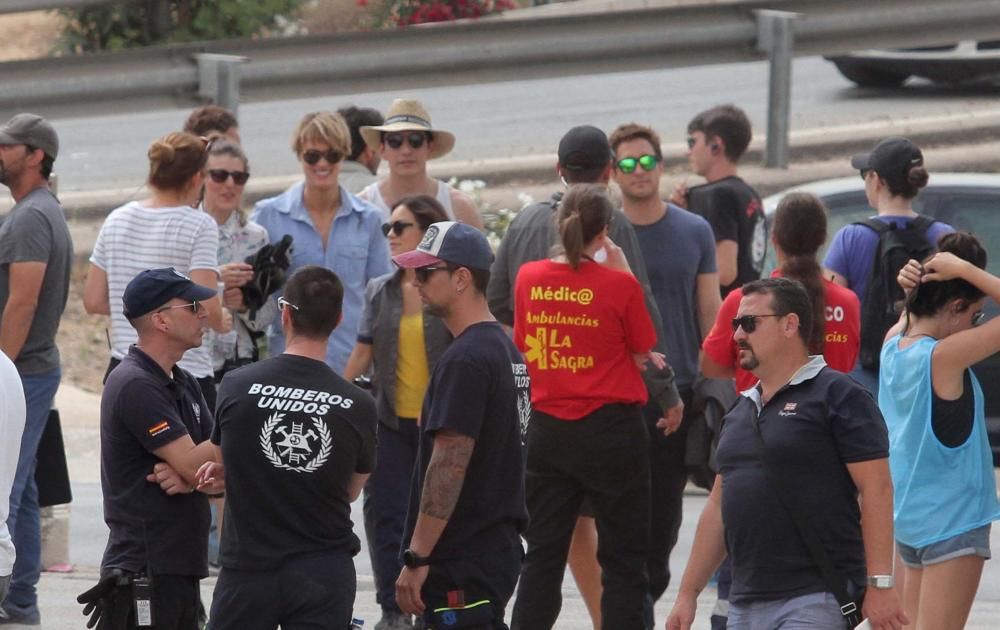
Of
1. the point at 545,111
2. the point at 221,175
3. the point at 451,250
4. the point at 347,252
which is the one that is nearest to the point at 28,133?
the point at 221,175

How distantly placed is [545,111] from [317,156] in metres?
11.4

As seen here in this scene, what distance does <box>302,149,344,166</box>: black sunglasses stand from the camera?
827 centimetres

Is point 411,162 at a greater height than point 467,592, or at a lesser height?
greater

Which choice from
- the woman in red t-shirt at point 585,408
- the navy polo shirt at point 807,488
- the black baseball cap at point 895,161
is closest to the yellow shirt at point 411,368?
the woman in red t-shirt at point 585,408

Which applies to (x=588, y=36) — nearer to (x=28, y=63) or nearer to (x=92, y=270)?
(x=28, y=63)

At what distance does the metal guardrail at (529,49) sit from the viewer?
36.4ft

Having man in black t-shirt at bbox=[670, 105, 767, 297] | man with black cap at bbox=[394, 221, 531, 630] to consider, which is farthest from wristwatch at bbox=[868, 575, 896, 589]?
man in black t-shirt at bbox=[670, 105, 767, 297]

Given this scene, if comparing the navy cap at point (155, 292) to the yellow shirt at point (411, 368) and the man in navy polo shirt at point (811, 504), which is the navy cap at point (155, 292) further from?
the man in navy polo shirt at point (811, 504)

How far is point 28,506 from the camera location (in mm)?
7352

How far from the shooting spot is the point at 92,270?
7.64m

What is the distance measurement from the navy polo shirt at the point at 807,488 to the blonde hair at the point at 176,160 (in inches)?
120

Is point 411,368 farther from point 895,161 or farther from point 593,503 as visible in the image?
point 895,161

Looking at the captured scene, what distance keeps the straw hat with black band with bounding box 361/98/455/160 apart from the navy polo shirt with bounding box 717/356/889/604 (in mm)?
3485

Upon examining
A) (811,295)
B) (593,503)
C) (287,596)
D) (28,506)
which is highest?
(811,295)
